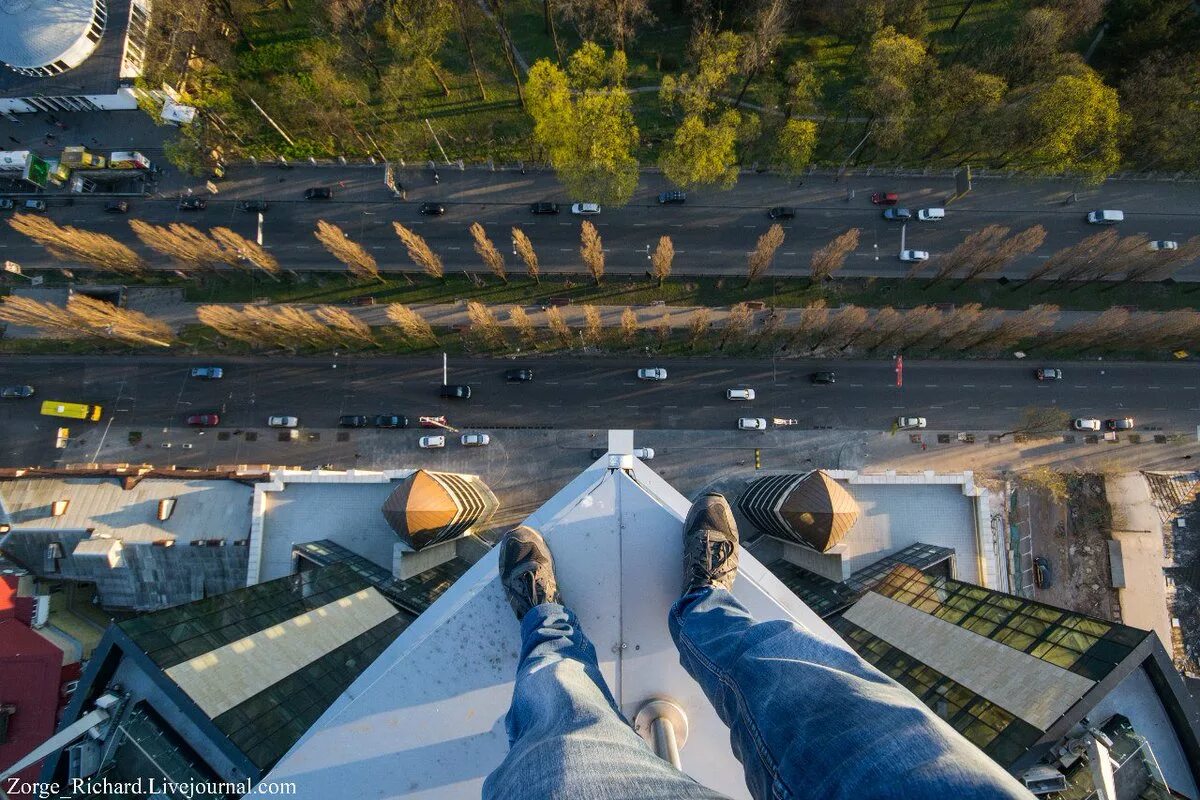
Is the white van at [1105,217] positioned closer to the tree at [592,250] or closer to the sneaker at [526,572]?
the tree at [592,250]

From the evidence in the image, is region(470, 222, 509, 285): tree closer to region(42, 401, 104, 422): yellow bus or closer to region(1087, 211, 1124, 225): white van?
region(42, 401, 104, 422): yellow bus

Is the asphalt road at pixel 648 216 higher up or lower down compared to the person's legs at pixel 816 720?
higher up

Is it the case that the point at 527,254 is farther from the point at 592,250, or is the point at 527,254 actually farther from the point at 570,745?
the point at 570,745

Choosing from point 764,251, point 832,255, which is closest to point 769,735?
point 764,251

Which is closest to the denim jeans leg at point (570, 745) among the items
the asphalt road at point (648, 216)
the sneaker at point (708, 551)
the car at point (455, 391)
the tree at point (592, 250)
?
the sneaker at point (708, 551)

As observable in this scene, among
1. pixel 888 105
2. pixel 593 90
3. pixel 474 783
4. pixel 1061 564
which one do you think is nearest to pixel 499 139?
pixel 593 90

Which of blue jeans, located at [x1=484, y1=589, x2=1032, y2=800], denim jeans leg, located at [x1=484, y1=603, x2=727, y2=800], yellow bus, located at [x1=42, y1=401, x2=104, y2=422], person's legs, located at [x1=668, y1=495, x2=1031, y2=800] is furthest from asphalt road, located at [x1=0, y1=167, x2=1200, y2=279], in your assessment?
blue jeans, located at [x1=484, y1=589, x2=1032, y2=800]

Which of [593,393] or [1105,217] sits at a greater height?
[1105,217]
